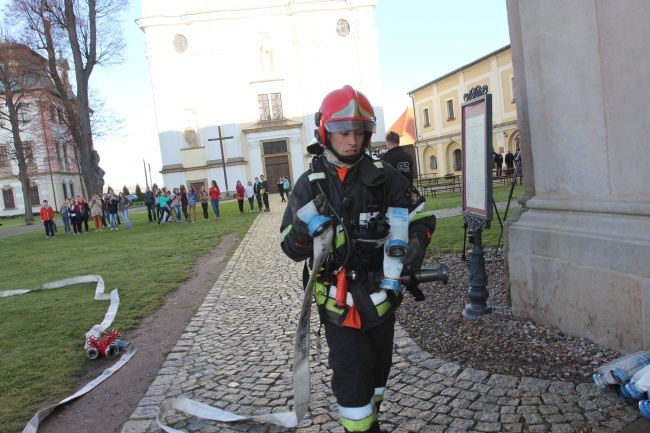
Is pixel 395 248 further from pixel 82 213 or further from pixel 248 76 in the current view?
pixel 248 76

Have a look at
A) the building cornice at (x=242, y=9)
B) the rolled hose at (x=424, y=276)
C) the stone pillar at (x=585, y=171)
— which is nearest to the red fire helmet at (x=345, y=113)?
the rolled hose at (x=424, y=276)

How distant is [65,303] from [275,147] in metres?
37.1

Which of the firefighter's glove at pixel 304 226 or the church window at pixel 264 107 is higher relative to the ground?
the church window at pixel 264 107

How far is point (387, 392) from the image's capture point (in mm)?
3660

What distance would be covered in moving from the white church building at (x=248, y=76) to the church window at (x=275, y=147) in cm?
9

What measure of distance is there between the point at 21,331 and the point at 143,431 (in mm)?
3981

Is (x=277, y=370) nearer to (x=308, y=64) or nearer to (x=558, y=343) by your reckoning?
(x=558, y=343)

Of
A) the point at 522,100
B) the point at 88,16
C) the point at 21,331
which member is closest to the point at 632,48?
the point at 522,100

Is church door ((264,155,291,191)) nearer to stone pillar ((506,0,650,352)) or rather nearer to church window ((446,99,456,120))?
church window ((446,99,456,120))

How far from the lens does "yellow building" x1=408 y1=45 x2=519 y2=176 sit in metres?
37.8

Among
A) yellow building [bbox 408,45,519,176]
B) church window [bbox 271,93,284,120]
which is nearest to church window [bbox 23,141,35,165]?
church window [bbox 271,93,284,120]

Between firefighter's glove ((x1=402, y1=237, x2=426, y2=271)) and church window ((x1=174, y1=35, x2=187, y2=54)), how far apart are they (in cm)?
4372

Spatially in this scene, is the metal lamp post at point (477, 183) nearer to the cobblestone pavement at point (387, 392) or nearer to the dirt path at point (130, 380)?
the cobblestone pavement at point (387, 392)

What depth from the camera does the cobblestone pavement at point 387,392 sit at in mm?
3051
